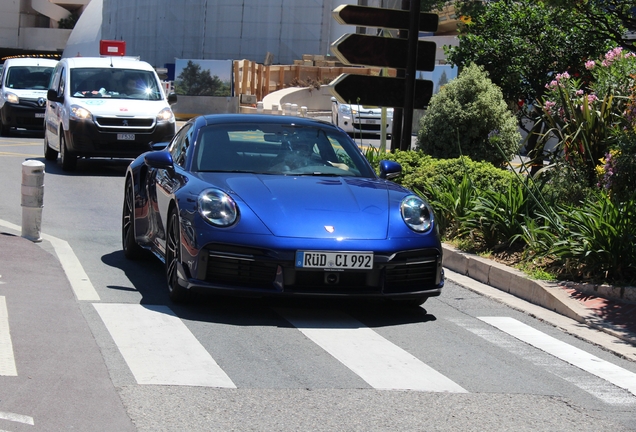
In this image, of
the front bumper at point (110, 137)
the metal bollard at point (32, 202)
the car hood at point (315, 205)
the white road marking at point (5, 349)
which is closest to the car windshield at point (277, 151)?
the car hood at point (315, 205)

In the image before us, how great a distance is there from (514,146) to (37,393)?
388 inches

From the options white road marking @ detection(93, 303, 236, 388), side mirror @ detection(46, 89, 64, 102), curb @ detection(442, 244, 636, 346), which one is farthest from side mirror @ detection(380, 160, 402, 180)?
side mirror @ detection(46, 89, 64, 102)

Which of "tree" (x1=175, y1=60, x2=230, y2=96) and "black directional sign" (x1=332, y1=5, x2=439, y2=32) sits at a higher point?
"black directional sign" (x1=332, y1=5, x2=439, y2=32)

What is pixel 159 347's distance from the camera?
6.44m

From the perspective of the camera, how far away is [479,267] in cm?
958

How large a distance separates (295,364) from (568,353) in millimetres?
1951

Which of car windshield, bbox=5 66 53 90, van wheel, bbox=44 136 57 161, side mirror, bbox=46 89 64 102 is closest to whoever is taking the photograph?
side mirror, bbox=46 89 64 102

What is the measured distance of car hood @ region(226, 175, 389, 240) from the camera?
7293 mm

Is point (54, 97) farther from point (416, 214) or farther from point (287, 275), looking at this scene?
point (287, 275)

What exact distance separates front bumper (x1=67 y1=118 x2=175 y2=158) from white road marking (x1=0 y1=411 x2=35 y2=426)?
44.3ft

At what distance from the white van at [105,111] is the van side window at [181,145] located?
827 centimetres

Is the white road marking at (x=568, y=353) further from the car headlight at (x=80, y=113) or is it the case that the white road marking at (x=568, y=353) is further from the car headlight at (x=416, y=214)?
the car headlight at (x=80, y=113)

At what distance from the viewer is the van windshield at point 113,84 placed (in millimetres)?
19031

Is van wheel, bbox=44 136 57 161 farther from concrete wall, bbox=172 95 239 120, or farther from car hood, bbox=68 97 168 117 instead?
A: concrete wall, bbox=172 95 239 120
